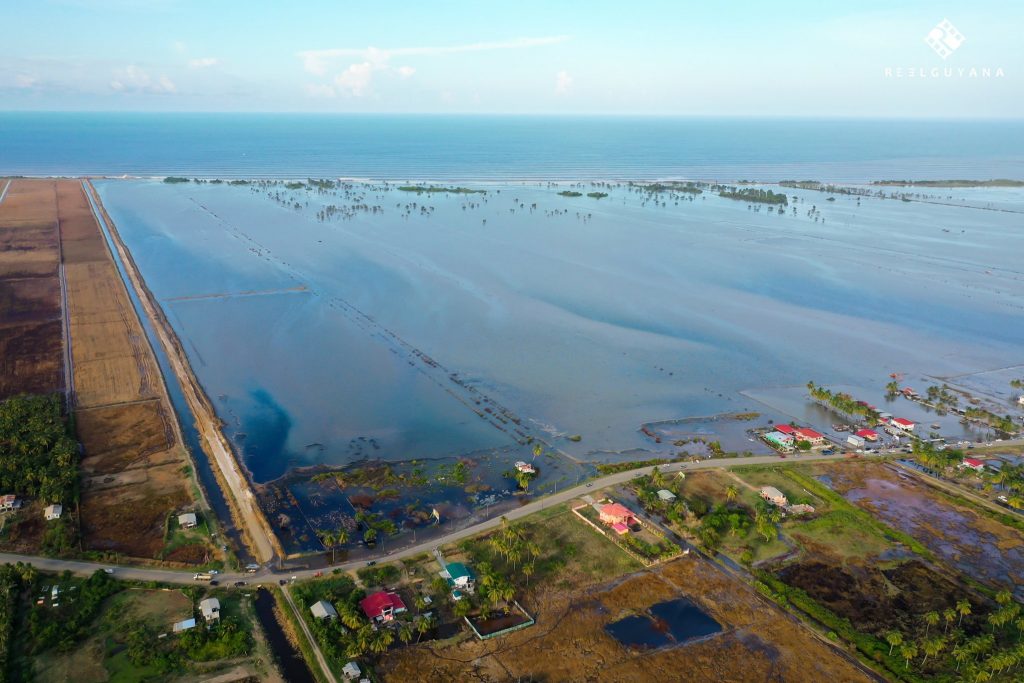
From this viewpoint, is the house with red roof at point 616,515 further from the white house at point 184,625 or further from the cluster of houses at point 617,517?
the white house at point 184,625

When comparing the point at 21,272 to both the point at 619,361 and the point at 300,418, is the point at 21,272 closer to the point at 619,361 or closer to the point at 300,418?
the point at 300,418

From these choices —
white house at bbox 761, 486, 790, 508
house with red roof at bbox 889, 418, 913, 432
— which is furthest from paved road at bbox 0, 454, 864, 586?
house with red roof at bbox 889, 418, 913, 432

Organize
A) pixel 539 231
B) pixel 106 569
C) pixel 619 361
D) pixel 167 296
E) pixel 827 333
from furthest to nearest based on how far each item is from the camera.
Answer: pixel 539 231 → pixel 167 296 → pixel 827 333 → pixel 619 361 → pixel 106 569

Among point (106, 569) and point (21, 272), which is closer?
point (106, 569)

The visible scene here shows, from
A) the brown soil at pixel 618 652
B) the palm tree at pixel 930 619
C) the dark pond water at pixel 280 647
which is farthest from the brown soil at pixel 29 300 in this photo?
the palm tree at pixel 930 619

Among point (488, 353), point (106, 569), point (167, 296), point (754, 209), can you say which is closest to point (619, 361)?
point (488, 353)

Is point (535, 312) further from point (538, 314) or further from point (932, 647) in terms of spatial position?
point (932, 647)

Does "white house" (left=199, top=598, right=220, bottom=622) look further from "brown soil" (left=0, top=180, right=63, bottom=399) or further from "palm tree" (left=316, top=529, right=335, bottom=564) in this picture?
"brown soil" (left=0, top=180, right=63, bottom=399)
